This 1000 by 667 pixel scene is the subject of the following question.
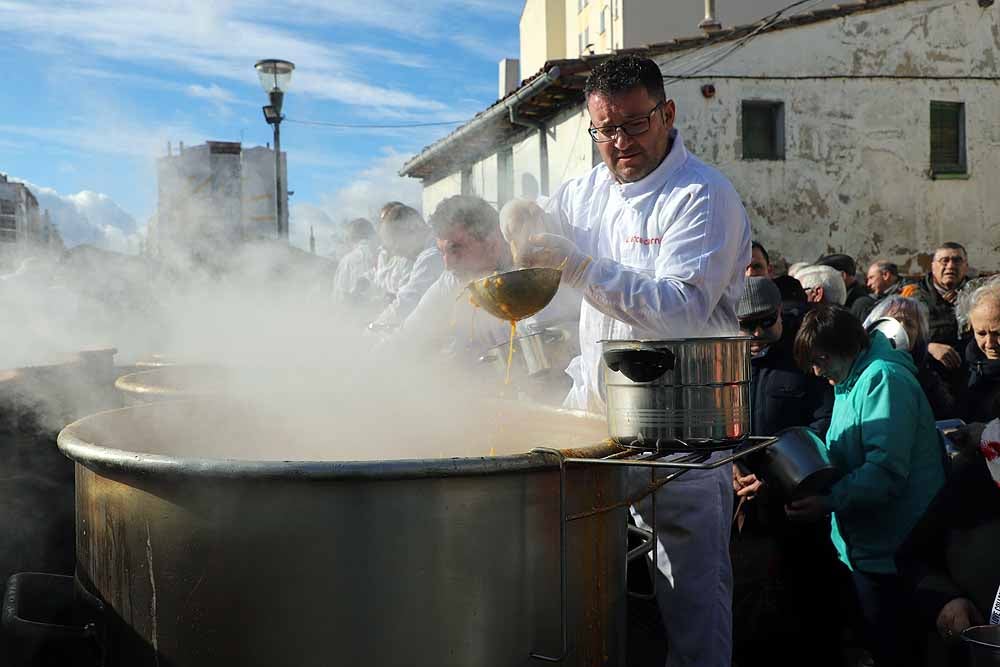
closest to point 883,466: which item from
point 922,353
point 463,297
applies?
point 922,353

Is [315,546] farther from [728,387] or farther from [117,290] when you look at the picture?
[117,290]

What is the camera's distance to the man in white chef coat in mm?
2377

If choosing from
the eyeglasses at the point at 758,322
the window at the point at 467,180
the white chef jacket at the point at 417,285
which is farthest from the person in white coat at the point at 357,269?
the window at the point at 467,180

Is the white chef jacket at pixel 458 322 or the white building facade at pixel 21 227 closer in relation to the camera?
the white chef jacket at pixel 458 322

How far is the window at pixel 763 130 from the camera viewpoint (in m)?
13.1

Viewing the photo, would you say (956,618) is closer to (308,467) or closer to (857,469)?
(857,469)

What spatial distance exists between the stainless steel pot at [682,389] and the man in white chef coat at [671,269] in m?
0.42

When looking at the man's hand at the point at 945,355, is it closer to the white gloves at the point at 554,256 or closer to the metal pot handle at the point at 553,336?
the metal pot handle at the point at 553,336

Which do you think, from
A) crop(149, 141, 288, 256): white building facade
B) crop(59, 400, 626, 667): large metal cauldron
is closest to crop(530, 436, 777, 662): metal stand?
crop(59, 400, 626, 667): large metal cauldron

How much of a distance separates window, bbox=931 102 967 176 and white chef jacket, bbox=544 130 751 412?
1283cm

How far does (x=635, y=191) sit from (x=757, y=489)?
77.5 inches

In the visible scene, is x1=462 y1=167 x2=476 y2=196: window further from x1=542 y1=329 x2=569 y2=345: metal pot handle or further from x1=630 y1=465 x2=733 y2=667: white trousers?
x1=630 y1=465 x2=733 y2=667: white trousers

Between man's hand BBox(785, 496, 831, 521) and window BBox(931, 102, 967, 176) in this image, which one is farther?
window BBox(931, 102, 967, 176)

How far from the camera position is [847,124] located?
43.7 feet
